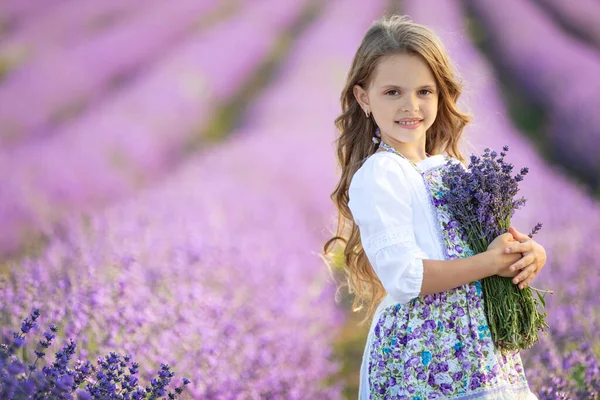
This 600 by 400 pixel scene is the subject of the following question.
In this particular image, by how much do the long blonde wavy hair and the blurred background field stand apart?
214 mm

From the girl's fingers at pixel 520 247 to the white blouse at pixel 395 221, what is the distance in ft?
0.48

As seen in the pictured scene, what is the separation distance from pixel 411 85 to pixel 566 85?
3.55 m

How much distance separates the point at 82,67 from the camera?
14.4 ft

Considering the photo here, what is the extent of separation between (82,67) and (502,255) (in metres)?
3.51

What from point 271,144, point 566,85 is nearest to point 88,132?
point 271,144

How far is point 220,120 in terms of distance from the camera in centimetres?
472

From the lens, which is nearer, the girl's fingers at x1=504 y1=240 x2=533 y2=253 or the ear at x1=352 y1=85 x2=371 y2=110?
the girl's fingers at x1=504 y1=240 x2=533 y2=253

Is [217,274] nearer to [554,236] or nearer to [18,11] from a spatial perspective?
[554,236]

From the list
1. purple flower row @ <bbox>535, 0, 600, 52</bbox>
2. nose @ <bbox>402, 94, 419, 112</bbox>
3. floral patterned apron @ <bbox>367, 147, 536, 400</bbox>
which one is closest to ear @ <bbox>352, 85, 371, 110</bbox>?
Answer: nose @ <bbox>402, 94, 419, 112</bbox>

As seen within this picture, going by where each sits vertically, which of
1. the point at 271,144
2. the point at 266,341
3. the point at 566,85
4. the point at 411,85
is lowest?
the point at 266,341

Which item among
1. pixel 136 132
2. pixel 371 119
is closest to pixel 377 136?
pixel 371 119

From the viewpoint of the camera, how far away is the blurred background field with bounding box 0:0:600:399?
248 centimetres

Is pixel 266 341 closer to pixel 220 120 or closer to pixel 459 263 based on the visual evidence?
pixel 459 263

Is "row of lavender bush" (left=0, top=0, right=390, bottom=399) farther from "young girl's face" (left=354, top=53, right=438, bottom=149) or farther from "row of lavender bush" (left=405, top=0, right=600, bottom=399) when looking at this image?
"young girl's face" (left=354, top=53, right=438, bottom=149)
